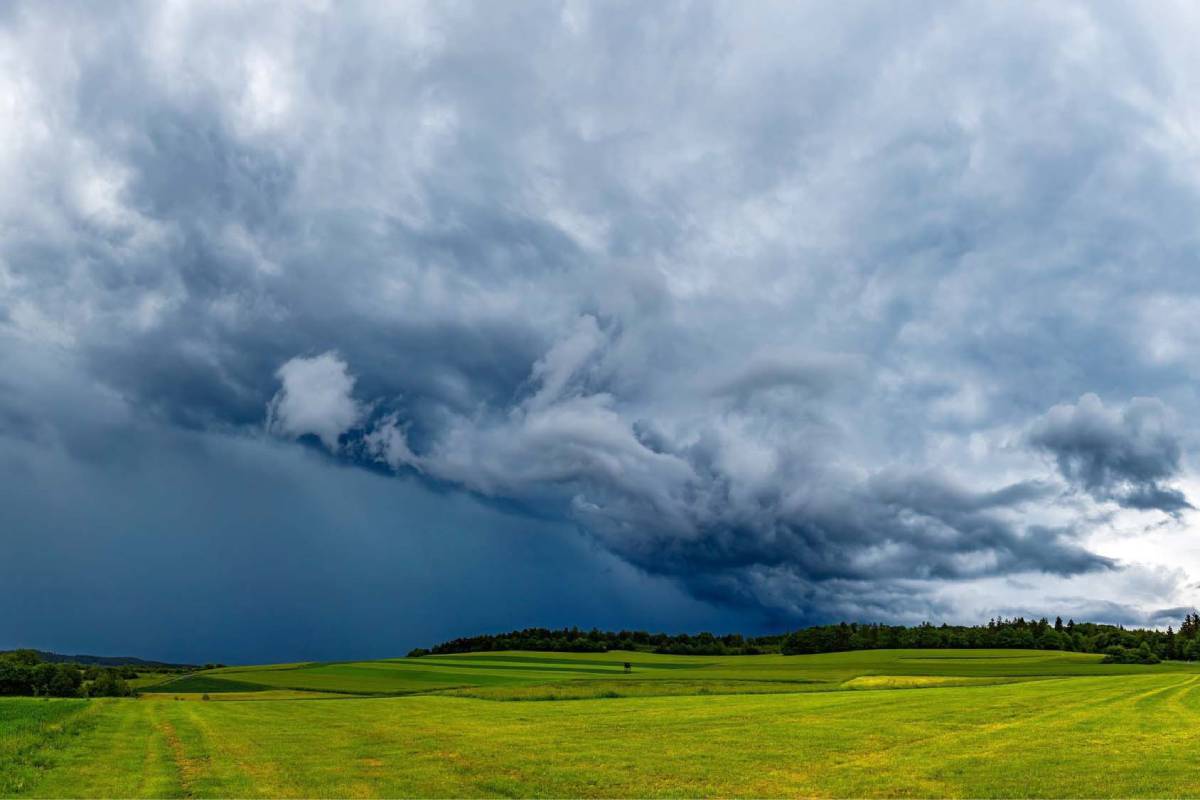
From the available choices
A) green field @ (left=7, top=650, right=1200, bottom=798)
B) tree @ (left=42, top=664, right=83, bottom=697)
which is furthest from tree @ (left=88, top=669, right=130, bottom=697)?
green field @ (left=7, top=650, right=1200, bottom=798)

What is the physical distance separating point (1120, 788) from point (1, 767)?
41.0 metres

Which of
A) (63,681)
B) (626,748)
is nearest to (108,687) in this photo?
(63,681)

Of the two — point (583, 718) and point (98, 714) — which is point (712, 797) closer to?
point (583, 718)

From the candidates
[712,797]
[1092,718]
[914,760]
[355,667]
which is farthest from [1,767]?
[355,667]

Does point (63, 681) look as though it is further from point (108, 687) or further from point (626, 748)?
point (626, 748)

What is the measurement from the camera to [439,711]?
60.7m

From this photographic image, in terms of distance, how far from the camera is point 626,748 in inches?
1415

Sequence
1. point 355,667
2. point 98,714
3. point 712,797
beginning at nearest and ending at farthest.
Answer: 1. point 712,797
2. point 98,714
3. point 355,667

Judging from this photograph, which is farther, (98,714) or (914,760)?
(98,714)

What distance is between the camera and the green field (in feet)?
88.4

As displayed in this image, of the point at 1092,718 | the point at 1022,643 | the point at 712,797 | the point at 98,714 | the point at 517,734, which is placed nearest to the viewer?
the point at 712,797

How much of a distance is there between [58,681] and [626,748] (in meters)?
113

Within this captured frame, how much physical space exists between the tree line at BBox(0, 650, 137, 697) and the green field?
59.2 metres

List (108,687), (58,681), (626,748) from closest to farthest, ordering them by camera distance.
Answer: (626,748)
(108,687)
(58,681)
